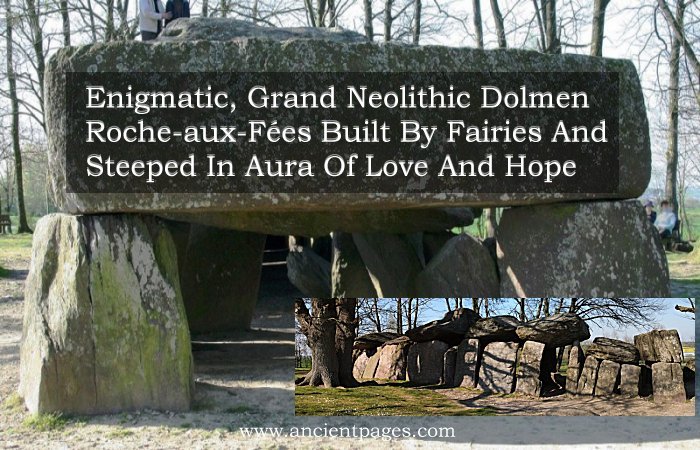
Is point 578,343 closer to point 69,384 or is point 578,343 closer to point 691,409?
point 691,409

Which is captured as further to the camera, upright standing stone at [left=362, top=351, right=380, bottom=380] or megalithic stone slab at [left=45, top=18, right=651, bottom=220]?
upright standing stone at [left=362, top=351, right=380, bottom=380]

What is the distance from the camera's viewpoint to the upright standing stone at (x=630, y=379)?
12.3 ft

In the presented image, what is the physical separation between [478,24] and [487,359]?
410 inches

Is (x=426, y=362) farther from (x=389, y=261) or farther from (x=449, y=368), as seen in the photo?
(x=389, y=261)

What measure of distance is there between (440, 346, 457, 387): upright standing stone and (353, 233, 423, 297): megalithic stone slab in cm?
269

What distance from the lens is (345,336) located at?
3.82 metres

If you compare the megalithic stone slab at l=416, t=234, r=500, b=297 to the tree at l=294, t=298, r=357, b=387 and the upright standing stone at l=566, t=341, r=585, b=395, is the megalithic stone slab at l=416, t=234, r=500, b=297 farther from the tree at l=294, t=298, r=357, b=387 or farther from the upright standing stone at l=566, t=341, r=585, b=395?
the tree at l=294, t=298, r=357, b=387

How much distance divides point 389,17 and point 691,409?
1139cm

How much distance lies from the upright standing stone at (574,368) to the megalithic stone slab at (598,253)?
0.28 metres

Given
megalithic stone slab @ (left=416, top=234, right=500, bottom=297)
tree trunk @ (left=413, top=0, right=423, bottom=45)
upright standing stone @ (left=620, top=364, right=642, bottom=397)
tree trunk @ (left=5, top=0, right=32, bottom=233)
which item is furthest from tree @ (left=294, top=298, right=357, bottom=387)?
tree trunk @ (left=413, top=0, right=423, bottom=45)

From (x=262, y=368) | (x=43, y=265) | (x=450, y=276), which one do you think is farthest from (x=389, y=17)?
(x=43, y=265)

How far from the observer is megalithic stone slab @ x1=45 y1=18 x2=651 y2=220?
3.65m

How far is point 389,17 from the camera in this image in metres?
14.2

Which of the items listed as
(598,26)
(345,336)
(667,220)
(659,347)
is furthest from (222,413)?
(667,220)
